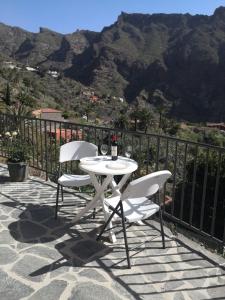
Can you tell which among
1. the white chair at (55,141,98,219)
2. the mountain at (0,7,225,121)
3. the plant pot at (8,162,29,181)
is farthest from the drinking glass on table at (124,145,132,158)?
the mountain at (0,7,225,121)

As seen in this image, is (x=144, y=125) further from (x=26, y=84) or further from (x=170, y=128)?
(x=26, y=84)

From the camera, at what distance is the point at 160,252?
3781 millimetres

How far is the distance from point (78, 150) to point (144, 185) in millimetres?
1823

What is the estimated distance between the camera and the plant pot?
19.7 feet

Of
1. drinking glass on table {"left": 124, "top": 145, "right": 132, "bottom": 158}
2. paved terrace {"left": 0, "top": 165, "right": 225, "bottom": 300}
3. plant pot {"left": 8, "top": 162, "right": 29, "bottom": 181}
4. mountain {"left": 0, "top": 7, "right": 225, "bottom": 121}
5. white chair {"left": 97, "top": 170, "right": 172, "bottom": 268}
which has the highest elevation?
mountain {"left": 0, "top": 7, "right": 225, "bottom": 121}

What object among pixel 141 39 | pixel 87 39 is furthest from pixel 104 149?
pixel 87 39

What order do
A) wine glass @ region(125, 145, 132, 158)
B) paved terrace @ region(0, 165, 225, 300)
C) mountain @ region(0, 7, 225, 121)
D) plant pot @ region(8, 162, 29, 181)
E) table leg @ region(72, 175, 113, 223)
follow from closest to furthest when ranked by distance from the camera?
paved terrace @ region(0, 165, 225, 300), table leg @ region(72, 175, 113, 223), wine glass @ region(125, 145, 132, 158), plant pot @ region(8, 162, 29, 181), mountain @ region(0, 7, 225, 121)

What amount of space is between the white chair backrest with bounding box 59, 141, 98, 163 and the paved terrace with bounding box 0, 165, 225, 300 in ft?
2.51

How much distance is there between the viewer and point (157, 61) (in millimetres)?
114812

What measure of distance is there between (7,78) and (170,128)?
26728 millimetres

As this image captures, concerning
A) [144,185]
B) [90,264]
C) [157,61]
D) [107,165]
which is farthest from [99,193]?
[157,61]

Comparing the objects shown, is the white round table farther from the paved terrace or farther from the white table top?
the paved terrace

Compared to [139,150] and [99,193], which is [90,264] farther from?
[139,150]

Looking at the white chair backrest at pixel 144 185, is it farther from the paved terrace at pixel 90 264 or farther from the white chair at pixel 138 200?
the paved terrace at pixel 90 264
